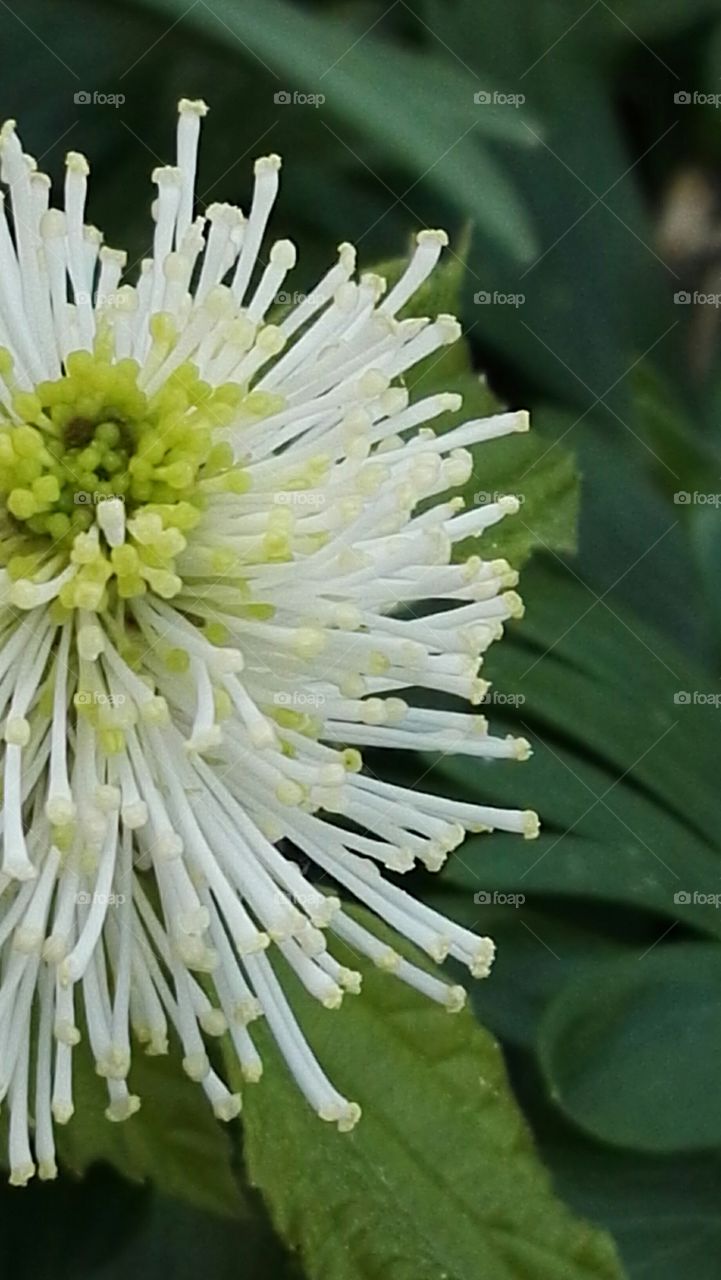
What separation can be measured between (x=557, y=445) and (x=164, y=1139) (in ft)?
1.85

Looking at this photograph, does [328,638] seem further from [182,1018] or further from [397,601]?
[182,1018]

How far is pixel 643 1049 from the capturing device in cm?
93

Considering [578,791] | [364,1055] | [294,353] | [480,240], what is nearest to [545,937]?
[578,791]

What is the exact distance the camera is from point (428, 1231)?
81 centimetres

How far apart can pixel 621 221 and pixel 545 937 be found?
68 centimetres
